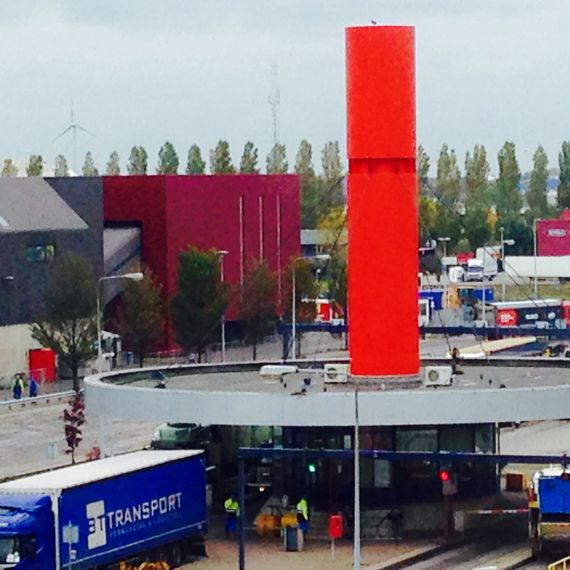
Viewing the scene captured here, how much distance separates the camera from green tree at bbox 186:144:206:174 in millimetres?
191750

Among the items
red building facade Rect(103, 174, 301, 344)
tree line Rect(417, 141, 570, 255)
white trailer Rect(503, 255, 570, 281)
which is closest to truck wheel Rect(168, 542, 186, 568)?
red building facade Rect(103, 174, 301, 344)

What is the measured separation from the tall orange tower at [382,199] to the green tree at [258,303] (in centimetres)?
4399

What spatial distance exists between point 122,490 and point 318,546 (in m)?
6.97

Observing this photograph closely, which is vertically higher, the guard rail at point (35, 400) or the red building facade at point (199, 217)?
the red building facade at point (199, 217)

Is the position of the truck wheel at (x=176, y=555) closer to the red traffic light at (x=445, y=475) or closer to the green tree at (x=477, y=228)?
the red traffic light at (x=445, y=475)

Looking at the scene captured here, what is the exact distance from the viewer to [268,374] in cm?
5650

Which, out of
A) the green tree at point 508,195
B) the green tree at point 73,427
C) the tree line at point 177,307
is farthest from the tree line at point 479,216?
the green tree at point 73,427

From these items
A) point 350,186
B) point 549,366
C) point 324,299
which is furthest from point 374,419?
point 324,299

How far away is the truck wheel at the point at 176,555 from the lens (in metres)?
46.5

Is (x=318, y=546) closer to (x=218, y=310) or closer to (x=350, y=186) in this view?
(x=350, y=186)

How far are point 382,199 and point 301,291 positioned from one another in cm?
5133

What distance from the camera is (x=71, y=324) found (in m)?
86.8

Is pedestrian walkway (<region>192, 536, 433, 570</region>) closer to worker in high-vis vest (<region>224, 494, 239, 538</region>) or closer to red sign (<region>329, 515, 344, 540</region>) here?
red sign (<region>329, 515, 344, 540</region>)

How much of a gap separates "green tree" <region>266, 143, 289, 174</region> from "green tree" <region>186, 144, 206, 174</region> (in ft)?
18.6
